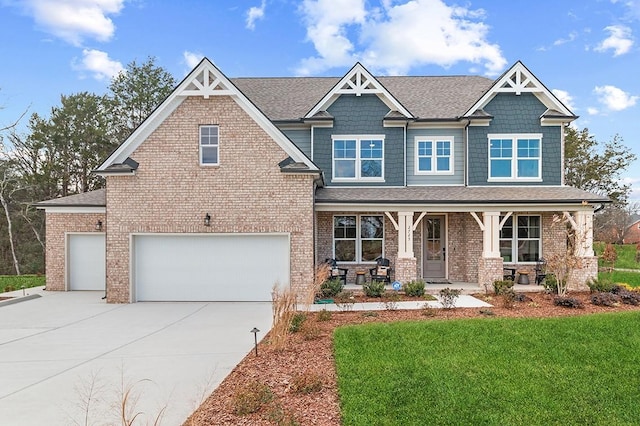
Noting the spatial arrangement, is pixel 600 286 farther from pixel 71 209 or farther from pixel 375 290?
pixel 71 209

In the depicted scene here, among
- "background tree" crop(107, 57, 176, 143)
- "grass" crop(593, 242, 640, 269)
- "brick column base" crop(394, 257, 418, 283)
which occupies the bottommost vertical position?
"grass" crop(593, 242, 640, 269)

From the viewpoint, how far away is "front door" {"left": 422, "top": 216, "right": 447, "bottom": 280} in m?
15.7

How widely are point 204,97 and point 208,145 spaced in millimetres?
1516

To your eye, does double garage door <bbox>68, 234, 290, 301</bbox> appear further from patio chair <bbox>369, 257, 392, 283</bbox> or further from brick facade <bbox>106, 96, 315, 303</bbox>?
patio chair <bbox>369, 257, 392, 283</bbox>

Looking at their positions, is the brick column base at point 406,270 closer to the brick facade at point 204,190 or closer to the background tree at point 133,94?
the brick facade at point 204,190

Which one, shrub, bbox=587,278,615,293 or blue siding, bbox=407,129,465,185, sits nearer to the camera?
shrub, bbox=587,278,615,293

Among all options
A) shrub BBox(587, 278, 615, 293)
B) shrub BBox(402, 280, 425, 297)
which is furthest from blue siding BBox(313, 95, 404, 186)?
shrub BBox(587, 278, 615, 293)

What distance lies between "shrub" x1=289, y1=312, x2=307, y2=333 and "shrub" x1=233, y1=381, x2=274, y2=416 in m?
2.96

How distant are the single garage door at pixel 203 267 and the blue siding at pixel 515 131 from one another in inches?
337

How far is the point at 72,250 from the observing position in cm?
1540

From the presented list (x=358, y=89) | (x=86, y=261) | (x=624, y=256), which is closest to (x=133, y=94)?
(x=86, y=261)

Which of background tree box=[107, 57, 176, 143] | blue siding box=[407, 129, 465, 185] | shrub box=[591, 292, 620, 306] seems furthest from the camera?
background tree box=[107, 57, 176, 143]

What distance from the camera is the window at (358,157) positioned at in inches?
619

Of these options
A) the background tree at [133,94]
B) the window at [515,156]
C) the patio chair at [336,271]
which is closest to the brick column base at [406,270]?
the patio chair at [336,271]
